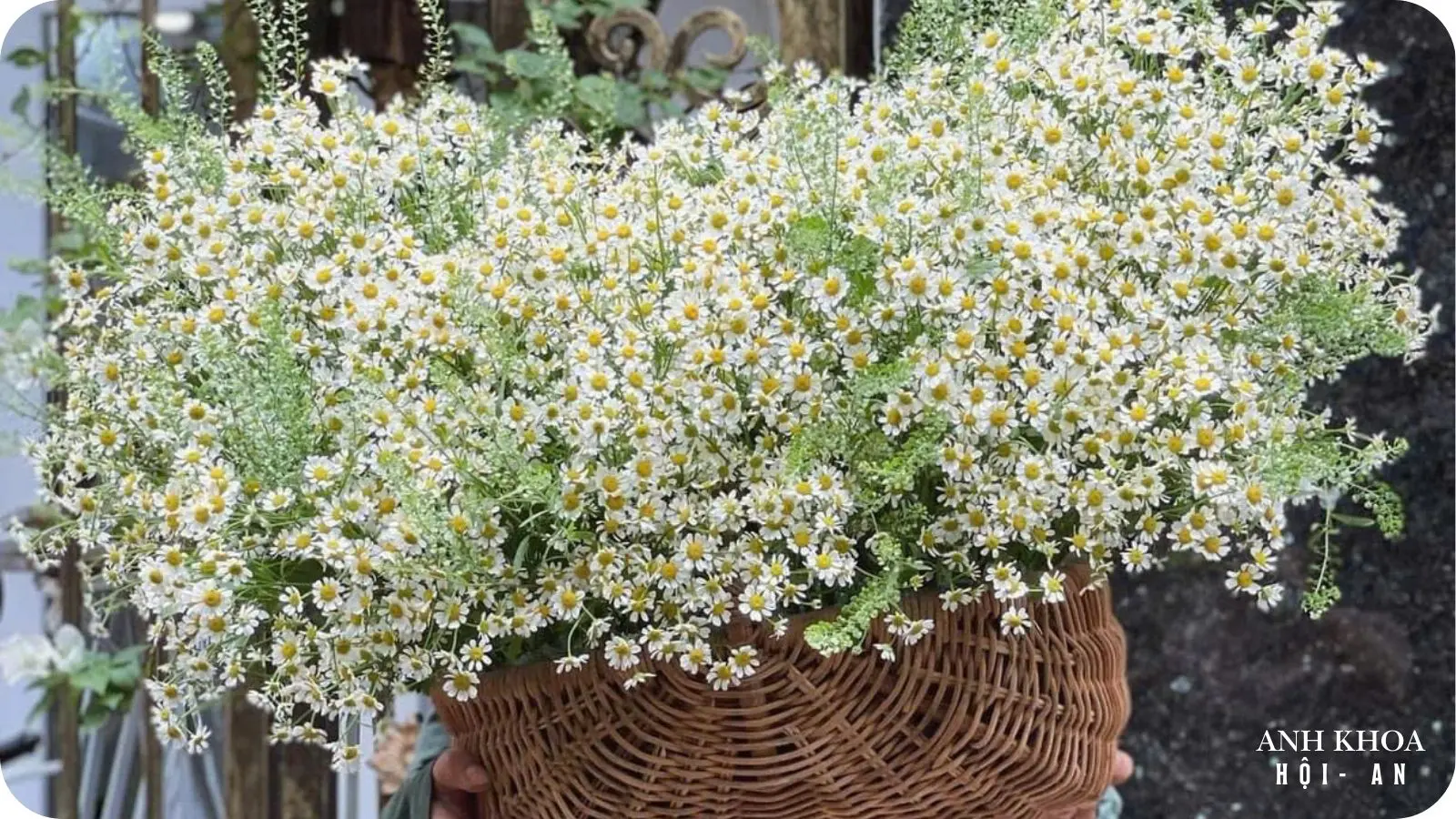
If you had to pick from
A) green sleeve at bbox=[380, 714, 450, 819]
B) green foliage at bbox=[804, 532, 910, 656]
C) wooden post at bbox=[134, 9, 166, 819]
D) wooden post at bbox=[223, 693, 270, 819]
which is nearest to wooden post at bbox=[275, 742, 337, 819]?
wooden post at bbox=[223, 693, 270, 819]

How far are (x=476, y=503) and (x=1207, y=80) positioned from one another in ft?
1.59

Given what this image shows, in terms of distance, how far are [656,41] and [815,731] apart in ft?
2.87

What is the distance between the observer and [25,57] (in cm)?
150

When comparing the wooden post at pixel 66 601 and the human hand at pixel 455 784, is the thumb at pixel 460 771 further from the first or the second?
the wooden post at pixel 66 601

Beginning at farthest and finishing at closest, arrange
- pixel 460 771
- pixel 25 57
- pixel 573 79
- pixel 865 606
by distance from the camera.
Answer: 1. pixel 25 57
2. pixel 573 79
3. pixel 460 771
4. pixel 865 606

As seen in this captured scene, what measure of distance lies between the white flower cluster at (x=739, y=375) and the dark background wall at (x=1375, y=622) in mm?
603

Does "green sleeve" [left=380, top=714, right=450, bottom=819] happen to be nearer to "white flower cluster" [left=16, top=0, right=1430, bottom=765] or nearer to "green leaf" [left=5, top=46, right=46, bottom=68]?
"white flower cluster" [left=16, top=0, right=1430, bottom=765]

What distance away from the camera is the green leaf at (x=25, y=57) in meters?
1.50

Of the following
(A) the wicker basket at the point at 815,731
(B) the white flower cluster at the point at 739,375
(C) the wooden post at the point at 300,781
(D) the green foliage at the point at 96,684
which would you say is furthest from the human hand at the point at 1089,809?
(D) the green foliage at the point at 96,684

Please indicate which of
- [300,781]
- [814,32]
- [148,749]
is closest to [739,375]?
[814,32]

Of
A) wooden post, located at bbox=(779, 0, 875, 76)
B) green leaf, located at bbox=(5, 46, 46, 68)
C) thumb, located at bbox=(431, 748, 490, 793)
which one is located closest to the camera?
thumb, located at bbox=(431, 748, 490, 793)

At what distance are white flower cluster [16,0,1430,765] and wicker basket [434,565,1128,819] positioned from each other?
24 millimetres

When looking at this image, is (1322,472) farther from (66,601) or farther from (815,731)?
(66,601)

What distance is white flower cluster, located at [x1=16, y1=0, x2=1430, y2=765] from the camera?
0.69 meters
